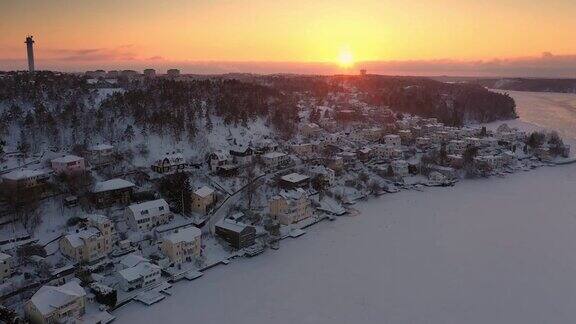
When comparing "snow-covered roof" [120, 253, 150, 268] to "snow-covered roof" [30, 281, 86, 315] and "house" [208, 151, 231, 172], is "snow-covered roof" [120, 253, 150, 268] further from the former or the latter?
"house" [208, 151, 231, 172]

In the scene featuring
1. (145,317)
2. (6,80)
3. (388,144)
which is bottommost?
(145,317)

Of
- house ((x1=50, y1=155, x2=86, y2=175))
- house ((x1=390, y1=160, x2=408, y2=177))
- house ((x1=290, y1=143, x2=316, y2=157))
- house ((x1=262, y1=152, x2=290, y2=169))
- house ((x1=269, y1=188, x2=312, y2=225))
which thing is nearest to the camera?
house ((x1=269, y1=188, x2=312, y2=225))

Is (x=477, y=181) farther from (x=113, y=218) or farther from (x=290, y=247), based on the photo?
(x=113, y=218)

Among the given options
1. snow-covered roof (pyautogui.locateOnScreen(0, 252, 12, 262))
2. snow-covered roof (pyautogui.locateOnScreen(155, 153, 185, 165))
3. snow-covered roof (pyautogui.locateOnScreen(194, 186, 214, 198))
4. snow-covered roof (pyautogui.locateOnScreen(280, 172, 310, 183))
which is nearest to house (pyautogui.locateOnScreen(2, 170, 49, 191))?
snow-covered roof (pyautogui.locateOnScreen(0, 252, 12, 262))

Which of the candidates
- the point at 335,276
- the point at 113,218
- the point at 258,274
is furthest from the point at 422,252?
the point at 113,218

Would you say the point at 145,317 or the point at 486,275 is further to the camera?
the point at 486,275

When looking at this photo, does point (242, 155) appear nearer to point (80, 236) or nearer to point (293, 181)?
point (293, 181)
